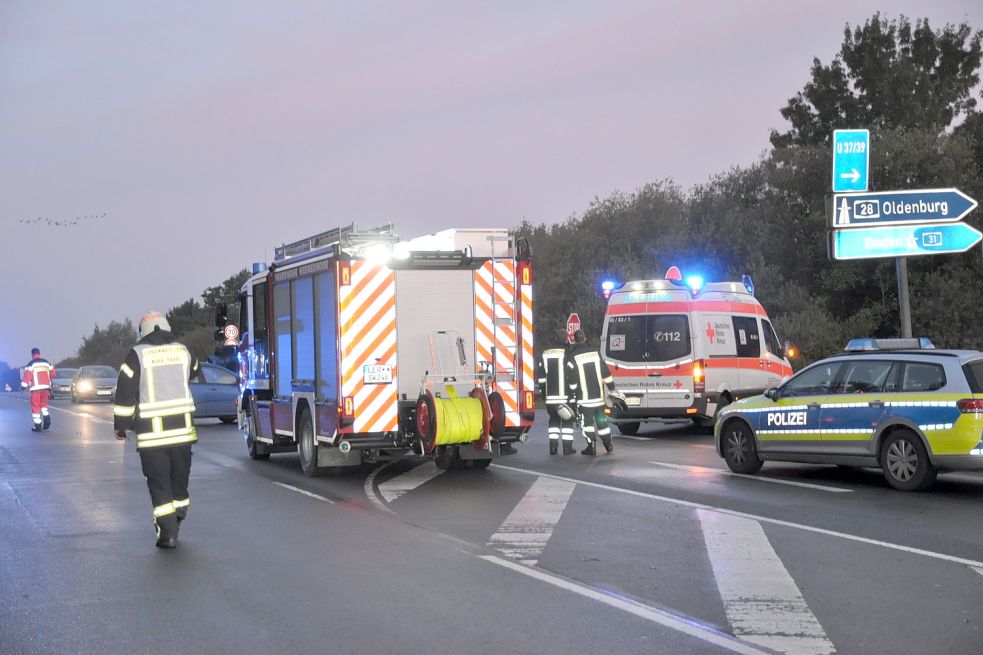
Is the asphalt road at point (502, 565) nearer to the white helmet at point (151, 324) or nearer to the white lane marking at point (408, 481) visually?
the white lane marking at point (408, 481)

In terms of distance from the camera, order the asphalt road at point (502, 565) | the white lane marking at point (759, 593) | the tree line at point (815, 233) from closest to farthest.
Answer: the white lane marking at point (759, 593)
the asphalt road at point (502, 565)
the tree line at point (815, 233)

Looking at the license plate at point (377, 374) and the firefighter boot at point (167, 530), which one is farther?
the license plate at point (377, 374)

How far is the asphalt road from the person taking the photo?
20.4 feet

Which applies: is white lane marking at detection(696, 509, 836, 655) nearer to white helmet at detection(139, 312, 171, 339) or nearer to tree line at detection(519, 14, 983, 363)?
white helmet at detection(139, 312, 171, 339)

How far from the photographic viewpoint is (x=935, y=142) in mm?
40594

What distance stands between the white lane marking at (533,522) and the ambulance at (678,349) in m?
7.52

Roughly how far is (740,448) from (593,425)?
330cm

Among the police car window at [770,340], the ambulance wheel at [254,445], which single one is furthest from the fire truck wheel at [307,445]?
the police car window at [770,340]

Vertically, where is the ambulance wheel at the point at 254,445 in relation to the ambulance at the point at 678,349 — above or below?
below

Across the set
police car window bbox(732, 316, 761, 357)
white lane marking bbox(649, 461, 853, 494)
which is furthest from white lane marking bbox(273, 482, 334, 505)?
police car window bbox(732, 316, 761, 357)

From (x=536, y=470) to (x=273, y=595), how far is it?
7677 mm

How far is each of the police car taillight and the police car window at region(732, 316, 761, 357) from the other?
32.0ft

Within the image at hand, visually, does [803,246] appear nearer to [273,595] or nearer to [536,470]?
[536,470]

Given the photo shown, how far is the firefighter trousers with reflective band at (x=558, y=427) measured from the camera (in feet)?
55.8
